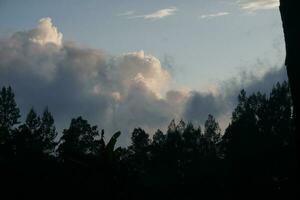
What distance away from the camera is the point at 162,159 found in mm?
87188

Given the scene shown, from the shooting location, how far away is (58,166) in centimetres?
5881

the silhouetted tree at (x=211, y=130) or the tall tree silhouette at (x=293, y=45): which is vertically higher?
the silhouetted tree at (x=211, y=130)

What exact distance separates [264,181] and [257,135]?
33.8 feet

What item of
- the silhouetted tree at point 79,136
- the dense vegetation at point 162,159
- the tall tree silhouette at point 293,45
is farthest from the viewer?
the silhouetted tree at point 79,136

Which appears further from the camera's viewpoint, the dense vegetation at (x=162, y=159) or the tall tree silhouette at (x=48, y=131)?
the tall tree silhouette at (x=48, y=131)

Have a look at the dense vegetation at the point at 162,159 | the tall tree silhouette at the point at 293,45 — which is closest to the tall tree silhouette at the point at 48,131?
the dense vegetation at the point at 162,159

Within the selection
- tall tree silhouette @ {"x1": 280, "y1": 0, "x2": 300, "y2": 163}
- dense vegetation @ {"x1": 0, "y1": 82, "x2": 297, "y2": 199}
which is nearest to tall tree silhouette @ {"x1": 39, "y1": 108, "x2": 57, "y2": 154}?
dense vegetation @ {"x1": 0, "y1": 82, "x2": 297, "y2": 199}

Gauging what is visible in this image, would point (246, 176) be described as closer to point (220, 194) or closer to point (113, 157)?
point (220, 194)

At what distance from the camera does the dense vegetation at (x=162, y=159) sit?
51.4 metres

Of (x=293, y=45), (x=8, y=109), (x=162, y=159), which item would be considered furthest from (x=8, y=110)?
(x=293, y=45)

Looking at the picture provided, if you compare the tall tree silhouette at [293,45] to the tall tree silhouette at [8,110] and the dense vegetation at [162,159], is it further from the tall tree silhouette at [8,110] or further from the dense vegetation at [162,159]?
the tall tree silhouette at [8,110]

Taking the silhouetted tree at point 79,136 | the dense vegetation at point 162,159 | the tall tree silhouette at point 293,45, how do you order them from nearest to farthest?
the tall tree silhouette at point 293,45, the dense vegetation at point 162,159, the silhouetted tree at point 79,136

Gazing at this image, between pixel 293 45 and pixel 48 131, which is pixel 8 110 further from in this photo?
pixel 293 45

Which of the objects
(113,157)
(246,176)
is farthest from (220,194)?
(113,157)
